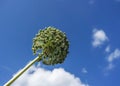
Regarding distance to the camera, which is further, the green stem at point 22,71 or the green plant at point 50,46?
the green plant at point 50,46

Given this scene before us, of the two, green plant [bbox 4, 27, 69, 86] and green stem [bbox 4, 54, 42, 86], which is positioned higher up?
green plant [bbox 4, 27, 69, 86]

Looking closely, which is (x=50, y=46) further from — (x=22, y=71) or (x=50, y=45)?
(x=22, y=71)

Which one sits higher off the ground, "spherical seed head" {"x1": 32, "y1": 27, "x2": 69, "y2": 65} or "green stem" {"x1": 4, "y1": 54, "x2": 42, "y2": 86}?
"spherical seed head" {"x1": 32, "y1": 27, "x2": 69, "y2": 65}

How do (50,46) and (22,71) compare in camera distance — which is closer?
(22,71)

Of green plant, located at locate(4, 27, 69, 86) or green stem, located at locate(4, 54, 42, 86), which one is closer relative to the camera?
green stem, located at locate(4, 54, 42, 86)

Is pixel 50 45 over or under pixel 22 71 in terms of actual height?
over

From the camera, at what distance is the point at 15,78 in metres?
25.8

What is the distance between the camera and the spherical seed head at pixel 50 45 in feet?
95.1

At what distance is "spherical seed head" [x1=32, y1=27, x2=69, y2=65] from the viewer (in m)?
29.0

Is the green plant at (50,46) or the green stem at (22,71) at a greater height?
the green plant at (50,46)

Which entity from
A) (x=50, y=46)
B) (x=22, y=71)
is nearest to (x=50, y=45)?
(x=50, y=46)

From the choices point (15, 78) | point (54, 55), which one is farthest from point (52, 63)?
point (15, 78)

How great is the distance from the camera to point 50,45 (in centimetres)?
2895

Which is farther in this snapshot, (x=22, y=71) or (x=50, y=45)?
(x=50, y=45)
